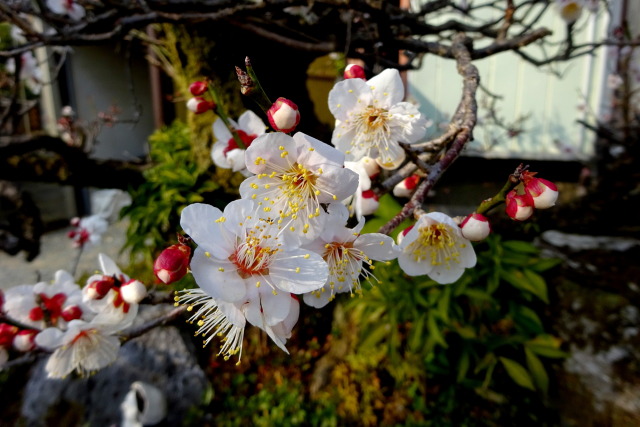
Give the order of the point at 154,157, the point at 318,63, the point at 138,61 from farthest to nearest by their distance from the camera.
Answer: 1. the point at 138,61
2. the point at 318,63
3. the point at 154,157

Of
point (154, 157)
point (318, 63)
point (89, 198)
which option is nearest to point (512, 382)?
point (154, 157)

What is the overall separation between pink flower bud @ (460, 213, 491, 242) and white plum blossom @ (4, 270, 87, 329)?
0.98 m

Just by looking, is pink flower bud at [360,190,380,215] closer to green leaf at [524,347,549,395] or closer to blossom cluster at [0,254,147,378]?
blossom cluster at [0,254,147,378]

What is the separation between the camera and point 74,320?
0.95 metres

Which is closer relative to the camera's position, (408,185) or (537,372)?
(408,185)

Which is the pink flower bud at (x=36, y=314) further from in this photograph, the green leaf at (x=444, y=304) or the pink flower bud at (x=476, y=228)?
the green leaf at (x=444, y=304)

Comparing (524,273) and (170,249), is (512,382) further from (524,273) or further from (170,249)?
(170,249)

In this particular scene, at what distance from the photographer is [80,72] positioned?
509cm

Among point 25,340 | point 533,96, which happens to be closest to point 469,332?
point 25,340

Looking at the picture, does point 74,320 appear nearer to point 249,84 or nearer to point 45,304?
point 45,304

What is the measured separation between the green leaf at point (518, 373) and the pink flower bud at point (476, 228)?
174 cm

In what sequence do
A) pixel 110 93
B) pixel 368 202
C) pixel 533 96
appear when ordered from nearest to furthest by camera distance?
pixel 368 202 < pixel 533 96 < pixel 110 93

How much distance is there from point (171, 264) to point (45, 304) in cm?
78

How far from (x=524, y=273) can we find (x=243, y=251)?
198 centimetres
